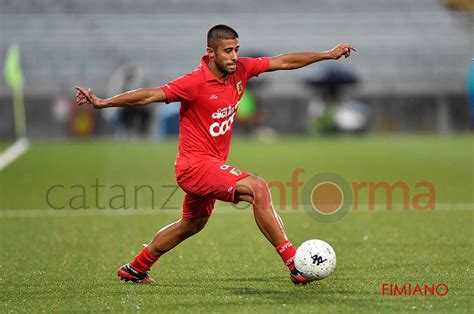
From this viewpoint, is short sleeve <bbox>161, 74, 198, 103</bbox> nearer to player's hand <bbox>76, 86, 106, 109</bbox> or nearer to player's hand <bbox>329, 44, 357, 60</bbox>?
player's hand <bbox>76, 86, 106, 109</bbox>

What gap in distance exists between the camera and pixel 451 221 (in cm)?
1248

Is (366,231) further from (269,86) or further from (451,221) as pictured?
(269,86)

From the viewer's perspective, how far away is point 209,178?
25.5ft

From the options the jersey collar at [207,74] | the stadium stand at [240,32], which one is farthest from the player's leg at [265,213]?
the stadium stand at [240,32]

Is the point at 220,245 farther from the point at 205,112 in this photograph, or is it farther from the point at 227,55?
the point at 227,55

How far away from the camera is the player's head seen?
7879 millimetres

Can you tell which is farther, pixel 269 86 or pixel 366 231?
pixel 269 86

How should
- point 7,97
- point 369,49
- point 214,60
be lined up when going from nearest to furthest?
point 214,60 → point 7,97 → point 369,49

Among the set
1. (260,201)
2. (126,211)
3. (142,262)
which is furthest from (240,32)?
(260,201)

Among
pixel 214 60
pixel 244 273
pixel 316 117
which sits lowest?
pixel 316 117

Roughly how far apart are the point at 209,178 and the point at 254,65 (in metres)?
1.16

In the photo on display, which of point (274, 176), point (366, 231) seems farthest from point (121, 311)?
point (274, 176)

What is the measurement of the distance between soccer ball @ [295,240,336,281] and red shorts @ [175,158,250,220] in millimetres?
666

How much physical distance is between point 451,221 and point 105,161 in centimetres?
1175
